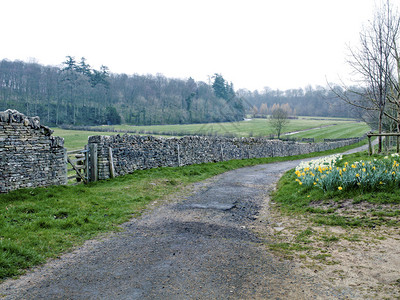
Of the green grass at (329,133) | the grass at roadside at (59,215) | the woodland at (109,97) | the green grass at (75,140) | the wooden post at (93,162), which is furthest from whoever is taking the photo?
the green grass at (329,133)

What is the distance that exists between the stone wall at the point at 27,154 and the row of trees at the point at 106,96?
43.2m

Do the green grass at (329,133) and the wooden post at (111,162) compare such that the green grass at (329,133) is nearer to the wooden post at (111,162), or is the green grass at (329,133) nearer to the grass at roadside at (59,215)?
the wooden post at (111,162)

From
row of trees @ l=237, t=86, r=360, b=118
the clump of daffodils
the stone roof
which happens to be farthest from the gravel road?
row of trees @ l=237, t=86, r=360, b=118

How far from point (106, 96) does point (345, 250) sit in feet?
238

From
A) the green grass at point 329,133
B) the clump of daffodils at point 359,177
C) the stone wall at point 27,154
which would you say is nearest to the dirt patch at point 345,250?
the clump of daffodils at point 359,177

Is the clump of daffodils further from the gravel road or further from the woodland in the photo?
the woodland

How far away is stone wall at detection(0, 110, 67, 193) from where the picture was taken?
773 cm

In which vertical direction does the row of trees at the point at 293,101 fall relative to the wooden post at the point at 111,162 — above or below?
above

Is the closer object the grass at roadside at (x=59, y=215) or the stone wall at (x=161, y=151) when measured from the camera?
the grass at roadside at (x=59, y=215)

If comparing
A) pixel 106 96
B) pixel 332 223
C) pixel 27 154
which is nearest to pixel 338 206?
pixel 332 223

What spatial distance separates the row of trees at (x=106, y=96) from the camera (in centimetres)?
5066

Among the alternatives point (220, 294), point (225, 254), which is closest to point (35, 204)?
point (225, 254)

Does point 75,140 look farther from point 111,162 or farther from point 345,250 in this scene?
point 345,250

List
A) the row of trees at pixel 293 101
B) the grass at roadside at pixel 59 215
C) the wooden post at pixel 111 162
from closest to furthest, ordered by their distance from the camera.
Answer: the grass at roadside at pixel 59 215 < the wooden post at pixel 111 162 < the row of trees at pixel 293 101
